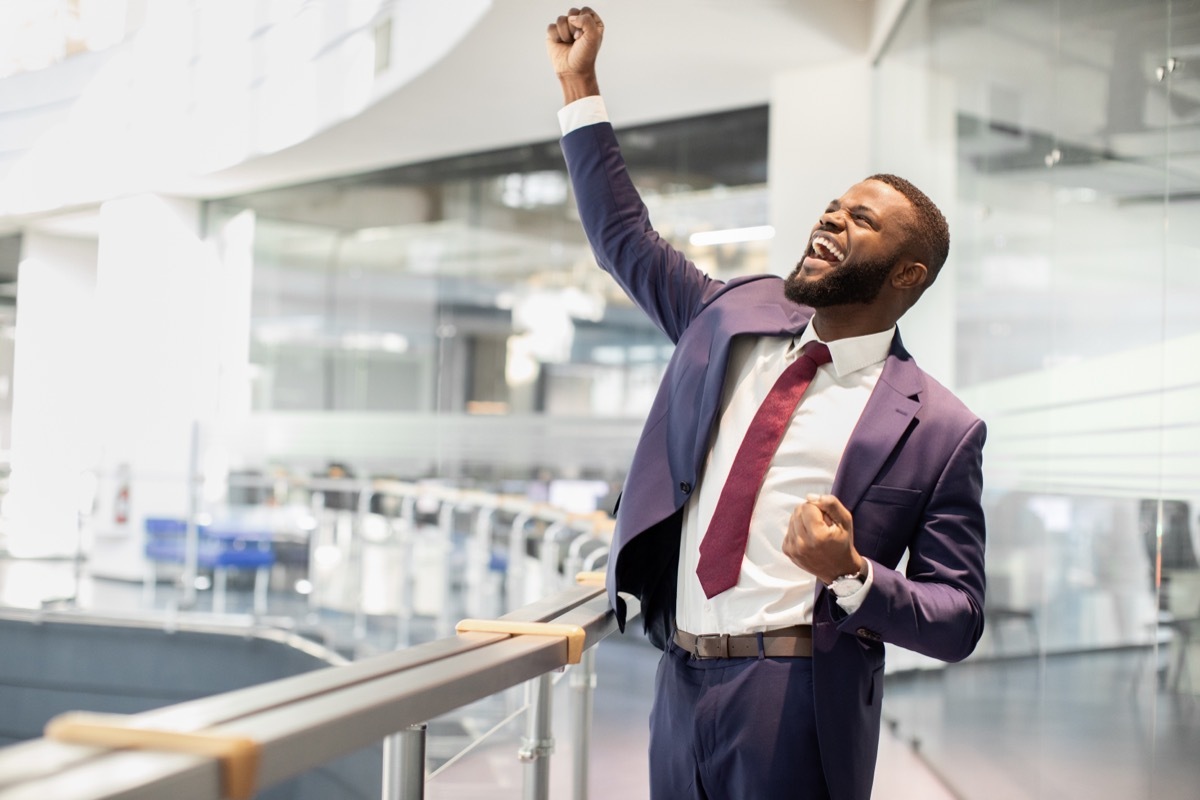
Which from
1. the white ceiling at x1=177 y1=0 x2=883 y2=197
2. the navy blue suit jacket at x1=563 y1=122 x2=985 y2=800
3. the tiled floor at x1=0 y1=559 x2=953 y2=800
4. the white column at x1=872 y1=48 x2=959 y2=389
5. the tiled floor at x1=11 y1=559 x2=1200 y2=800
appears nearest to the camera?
the navy blue suit jacket at x1=563 y1=122 x2=985 y2=800

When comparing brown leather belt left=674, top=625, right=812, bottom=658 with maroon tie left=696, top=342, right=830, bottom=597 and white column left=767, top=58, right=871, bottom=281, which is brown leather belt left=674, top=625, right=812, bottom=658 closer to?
maroon tie left=696, top=342, right=830, bottom=597

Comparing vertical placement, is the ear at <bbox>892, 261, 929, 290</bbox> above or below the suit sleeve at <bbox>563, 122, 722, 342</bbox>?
below

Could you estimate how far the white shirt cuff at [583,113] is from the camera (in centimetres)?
175

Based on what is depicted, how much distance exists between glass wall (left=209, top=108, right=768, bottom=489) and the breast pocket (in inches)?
224

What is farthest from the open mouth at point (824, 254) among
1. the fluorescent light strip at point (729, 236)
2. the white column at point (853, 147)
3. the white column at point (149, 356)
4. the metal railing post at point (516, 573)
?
the white column at point (149, 356)

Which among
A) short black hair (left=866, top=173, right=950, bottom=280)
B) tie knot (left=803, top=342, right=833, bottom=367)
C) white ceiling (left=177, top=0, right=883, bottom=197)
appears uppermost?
white ceiling (left=177, top=0, right=883, bottom=197)

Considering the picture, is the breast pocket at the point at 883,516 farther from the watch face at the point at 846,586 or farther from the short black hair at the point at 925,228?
the short black hair at the point at 925,228

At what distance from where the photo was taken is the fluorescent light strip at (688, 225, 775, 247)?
7066mm

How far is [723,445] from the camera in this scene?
1604mm

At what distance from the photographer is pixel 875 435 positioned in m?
1.46

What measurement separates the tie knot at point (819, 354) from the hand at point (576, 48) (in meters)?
0.52

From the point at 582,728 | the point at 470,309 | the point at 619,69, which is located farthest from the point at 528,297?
the point at 582,728

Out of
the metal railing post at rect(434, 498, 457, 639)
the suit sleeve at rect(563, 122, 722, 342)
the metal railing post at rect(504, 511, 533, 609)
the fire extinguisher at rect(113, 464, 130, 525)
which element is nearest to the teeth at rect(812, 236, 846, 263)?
the suit sleeve at rect(563, 122, 722, 342)

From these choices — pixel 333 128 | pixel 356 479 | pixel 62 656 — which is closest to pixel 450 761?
pixel 333 128
